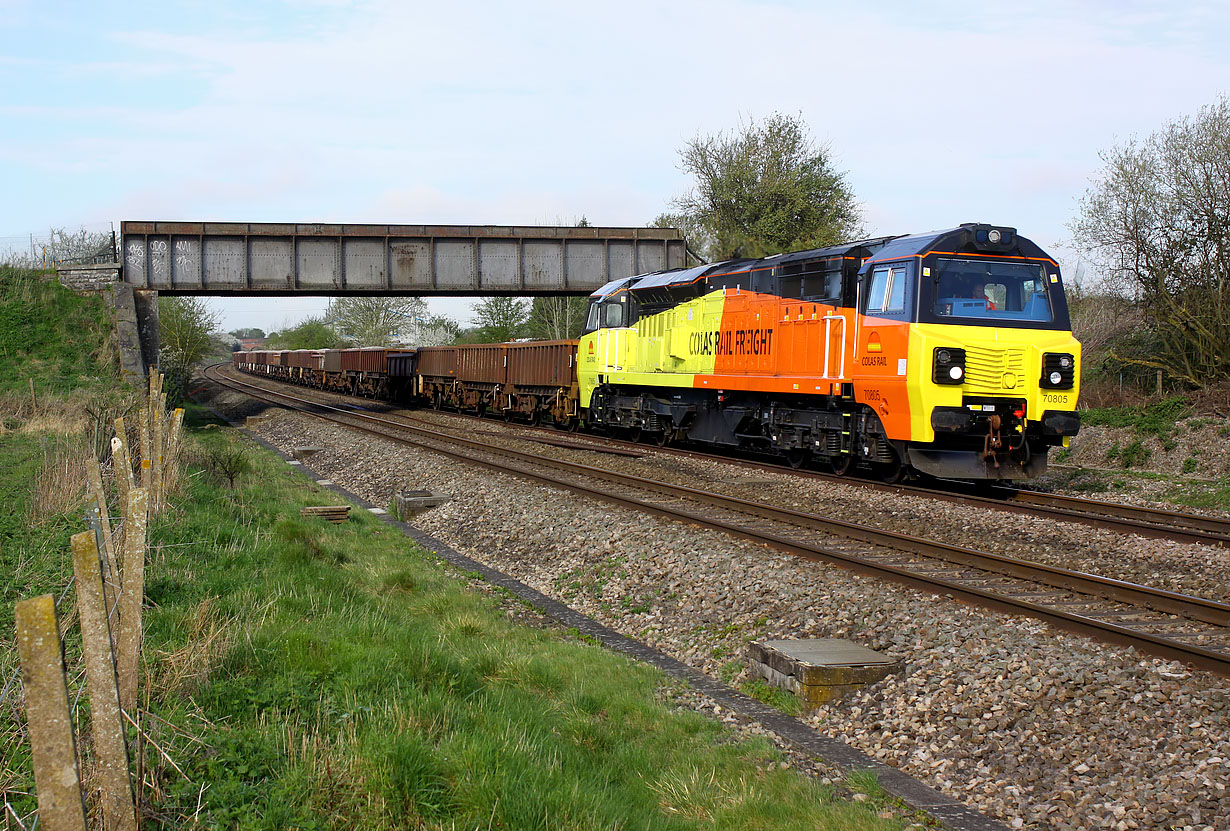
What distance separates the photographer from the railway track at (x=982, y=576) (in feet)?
22.7

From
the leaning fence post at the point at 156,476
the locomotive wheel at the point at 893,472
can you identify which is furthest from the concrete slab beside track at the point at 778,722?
the locomotive wheel at the point at 893,472

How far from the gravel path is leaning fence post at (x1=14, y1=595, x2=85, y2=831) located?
14.4ft

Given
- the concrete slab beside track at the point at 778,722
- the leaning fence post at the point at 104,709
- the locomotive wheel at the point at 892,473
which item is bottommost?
the concrete slab beside track at the point at 778,722

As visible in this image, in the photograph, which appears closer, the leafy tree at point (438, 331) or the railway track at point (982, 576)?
the railway track at point (982, 576)

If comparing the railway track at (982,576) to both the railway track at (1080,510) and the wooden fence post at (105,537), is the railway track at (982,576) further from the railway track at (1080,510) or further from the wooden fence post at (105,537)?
the wooden fence post at (105,537)

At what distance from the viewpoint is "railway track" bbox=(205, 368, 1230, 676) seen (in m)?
6.93

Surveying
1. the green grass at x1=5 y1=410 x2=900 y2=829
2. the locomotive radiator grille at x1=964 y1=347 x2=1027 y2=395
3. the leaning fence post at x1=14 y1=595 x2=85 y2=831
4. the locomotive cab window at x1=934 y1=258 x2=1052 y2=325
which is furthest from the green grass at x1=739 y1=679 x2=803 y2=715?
the locomotive cab window at x1=934 y1=258 x2=1052 y2=325

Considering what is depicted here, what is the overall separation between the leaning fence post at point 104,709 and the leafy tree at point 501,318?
6359 cm

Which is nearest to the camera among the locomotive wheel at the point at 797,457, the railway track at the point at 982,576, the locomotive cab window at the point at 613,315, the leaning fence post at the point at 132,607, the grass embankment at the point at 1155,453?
the leaning fence post at the point at 132,607

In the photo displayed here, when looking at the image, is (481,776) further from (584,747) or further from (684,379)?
A: (684,379)

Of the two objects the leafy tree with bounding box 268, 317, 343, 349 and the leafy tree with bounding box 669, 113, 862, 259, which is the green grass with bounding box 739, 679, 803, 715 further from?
the leafy tree with bounding box 268, 317, 343, 349

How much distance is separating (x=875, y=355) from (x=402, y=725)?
34.1ft

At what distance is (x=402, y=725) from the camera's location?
194 inches

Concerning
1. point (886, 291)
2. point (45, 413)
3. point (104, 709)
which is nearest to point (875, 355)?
point (886, 291)
